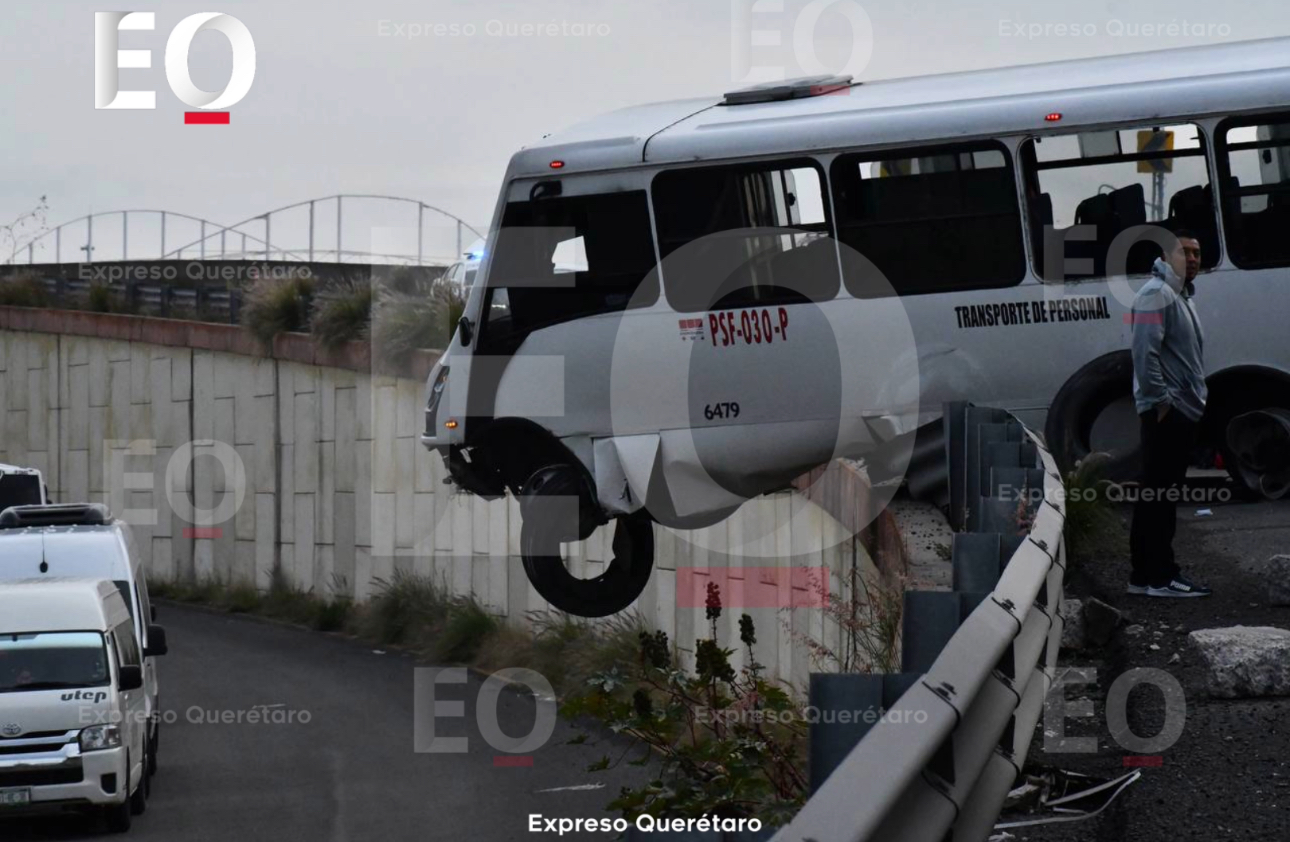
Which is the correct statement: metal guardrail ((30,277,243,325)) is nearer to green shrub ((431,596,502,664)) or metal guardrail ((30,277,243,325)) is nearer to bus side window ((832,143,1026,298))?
green shrub ((431,596,502,664))

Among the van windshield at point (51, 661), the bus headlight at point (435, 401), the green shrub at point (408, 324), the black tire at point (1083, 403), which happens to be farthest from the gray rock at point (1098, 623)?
the green shrub at point (408, 324)

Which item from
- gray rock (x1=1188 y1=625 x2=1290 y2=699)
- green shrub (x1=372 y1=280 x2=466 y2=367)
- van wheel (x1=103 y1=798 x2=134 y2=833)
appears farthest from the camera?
green shrub (x1=372 y1=280 x2=466 y2=367)

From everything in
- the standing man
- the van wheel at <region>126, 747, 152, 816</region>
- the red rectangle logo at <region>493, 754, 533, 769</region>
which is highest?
the standing man

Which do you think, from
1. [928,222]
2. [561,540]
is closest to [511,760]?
[561,540]

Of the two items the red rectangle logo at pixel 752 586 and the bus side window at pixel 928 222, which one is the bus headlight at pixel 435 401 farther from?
the red rectangle logo at pixel 752 586

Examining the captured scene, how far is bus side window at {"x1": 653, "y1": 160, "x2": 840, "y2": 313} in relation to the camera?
12.5 metres

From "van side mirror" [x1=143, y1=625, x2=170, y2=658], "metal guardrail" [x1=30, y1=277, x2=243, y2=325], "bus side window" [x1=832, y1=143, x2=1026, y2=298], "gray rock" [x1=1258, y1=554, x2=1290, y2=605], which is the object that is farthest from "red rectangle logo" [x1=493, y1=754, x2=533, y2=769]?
"metal guardrail" [x1=30, y1=277, x2=243, y2=325]

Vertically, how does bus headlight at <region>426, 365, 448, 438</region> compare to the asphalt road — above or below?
above

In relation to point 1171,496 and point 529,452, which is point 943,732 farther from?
point 529,452

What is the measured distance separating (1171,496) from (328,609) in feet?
92.8

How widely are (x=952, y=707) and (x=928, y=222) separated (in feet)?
30.9

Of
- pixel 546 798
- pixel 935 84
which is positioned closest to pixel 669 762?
pixel 935 84

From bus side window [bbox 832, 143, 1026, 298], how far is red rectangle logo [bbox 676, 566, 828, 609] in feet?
15.6

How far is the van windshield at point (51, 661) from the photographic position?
18516 mm
